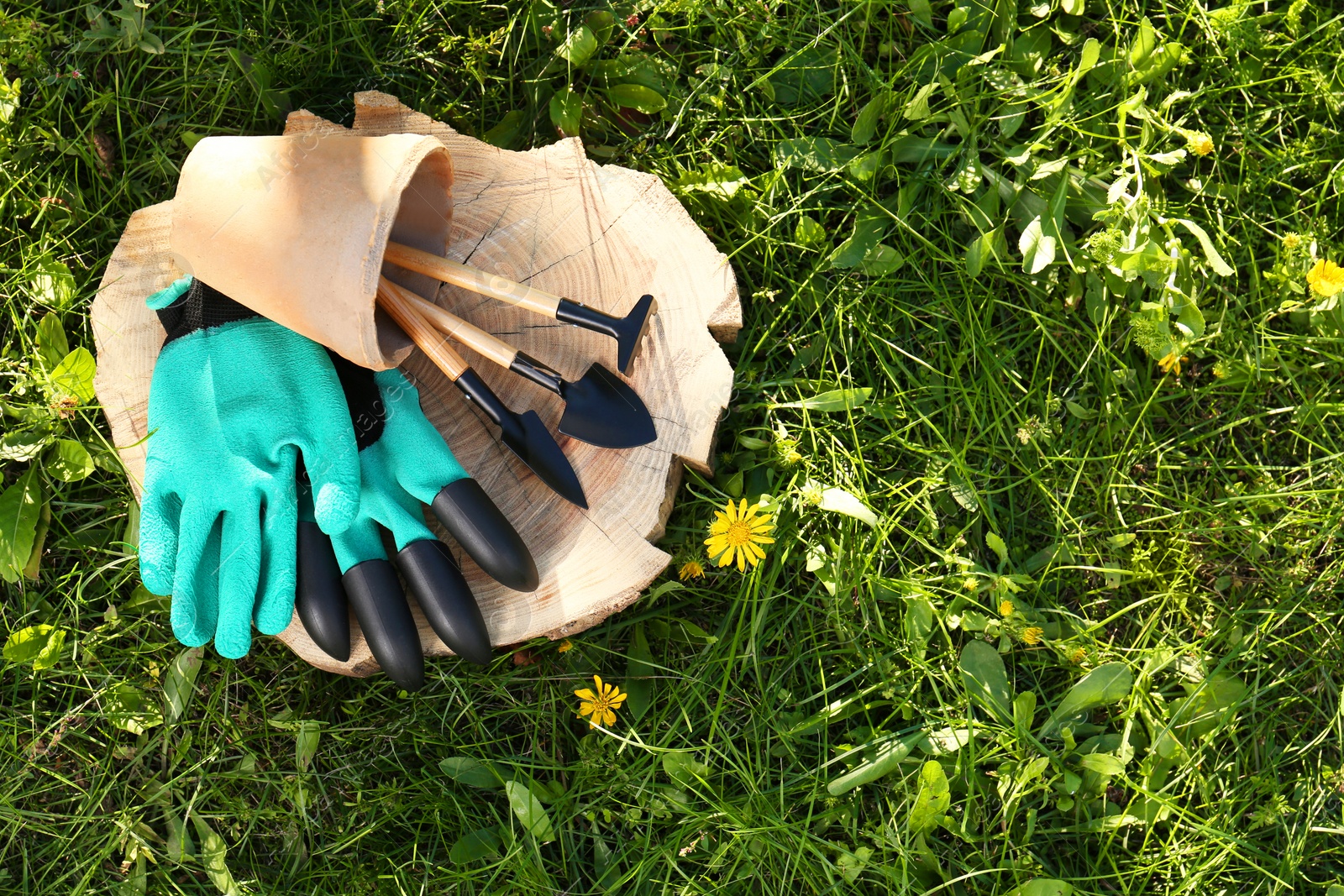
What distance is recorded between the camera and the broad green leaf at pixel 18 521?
1.88 meters

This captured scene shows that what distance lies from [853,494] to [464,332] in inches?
32.5

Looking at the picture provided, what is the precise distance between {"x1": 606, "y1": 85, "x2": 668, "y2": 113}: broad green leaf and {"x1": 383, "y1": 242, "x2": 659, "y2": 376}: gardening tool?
549 mm

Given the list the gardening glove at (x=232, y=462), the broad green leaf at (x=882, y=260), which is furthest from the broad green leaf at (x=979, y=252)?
the gardening glove at (x=232, y=462)

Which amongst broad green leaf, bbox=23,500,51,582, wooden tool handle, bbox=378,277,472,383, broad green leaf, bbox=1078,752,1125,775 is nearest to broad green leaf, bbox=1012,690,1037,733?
broad green leaf, bbox=1078,752,1125,775

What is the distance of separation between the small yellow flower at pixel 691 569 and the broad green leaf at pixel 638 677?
148mm

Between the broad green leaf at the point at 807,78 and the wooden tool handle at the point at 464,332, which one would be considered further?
A: the broad green leaf at the point at 807,78

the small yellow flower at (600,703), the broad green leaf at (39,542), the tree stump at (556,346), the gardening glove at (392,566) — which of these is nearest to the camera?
the gardening glove at (392,566)

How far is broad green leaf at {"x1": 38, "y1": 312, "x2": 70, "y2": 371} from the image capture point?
191cm

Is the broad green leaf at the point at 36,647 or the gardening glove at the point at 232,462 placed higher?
the gardening glove at the point at 232,462

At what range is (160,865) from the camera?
189cm

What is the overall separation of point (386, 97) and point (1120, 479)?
164 cm

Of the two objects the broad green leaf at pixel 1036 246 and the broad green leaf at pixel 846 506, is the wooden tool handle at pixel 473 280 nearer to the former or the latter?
the broad green leaf at pixel 846 506

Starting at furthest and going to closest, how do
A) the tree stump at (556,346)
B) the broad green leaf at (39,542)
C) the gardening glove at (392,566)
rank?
the broad green leaf at (39,542), the tree stump at (556,346), the gardening glove at (392,566)

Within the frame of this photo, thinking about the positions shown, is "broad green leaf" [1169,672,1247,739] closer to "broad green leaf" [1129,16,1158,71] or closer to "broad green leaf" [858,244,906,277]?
"broad green leaf" [858,244,906,277]
